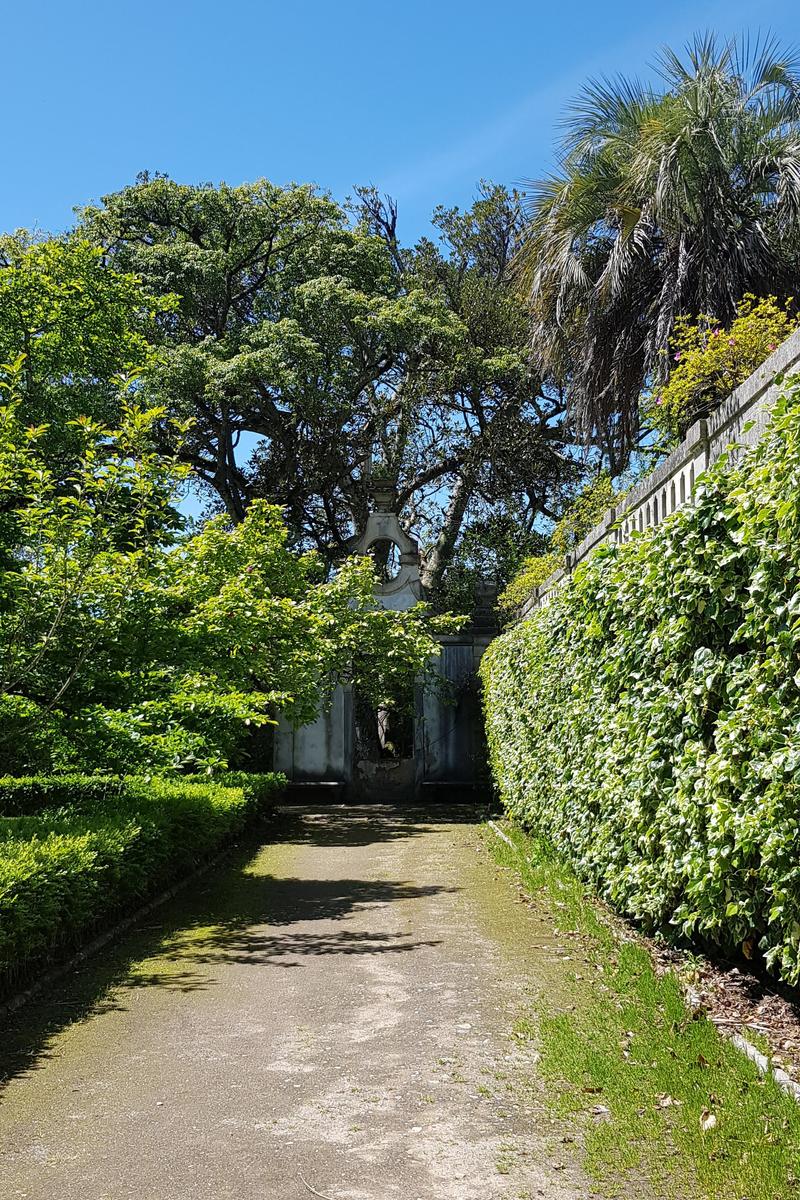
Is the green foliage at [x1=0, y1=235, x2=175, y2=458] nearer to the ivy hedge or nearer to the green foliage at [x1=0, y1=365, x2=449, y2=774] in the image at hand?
the green foliage at [x1=0, y1=365, x2=449, y2=774]

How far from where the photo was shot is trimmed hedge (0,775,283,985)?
221 inches

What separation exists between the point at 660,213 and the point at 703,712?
10.3m

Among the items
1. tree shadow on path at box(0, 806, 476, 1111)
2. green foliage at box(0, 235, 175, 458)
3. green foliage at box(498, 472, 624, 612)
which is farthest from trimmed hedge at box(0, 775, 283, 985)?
green foliage at box(0, 235, 175, 458)

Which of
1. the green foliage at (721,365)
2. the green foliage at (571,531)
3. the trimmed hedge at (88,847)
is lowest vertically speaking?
the trimmed hedge at (88,847)

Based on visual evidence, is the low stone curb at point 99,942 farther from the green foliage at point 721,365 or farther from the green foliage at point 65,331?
the green foliage at point 65,331

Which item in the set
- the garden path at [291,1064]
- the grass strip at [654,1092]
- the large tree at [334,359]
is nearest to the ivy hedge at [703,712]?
the grass strip at [654,1092]

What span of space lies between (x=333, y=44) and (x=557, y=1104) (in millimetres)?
12102

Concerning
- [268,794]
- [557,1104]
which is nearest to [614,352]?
[268,794]

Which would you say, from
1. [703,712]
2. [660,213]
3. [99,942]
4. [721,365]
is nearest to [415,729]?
[660,213]

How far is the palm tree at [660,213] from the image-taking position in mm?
13344

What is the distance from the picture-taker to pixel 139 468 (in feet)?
26.4

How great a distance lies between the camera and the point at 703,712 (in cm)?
473

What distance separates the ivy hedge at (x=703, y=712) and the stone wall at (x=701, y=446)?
0.23m

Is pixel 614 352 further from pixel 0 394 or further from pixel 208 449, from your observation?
pixel 208 449
